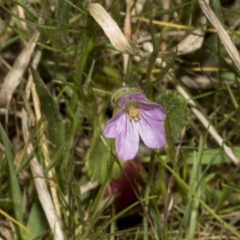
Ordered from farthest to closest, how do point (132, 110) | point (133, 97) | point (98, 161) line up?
point (98, 161)
point (132, 110)
point (133, 97)

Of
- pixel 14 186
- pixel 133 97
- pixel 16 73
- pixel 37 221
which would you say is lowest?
pixel 37 221

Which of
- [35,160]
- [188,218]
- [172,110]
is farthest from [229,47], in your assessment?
[35,160]

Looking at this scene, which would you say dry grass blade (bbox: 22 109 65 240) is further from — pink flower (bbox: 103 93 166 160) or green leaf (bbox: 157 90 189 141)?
green leaf (bbox: 157 90 189 141)

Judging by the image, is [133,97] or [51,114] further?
[51,114]

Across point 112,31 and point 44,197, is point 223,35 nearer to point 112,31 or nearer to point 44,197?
point 112,31

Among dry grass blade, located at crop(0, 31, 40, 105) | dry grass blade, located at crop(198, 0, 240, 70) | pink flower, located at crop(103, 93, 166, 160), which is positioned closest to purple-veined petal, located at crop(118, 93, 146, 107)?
pink flower, located at crop(103, 93, 166, 160)

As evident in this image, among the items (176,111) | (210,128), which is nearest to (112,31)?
(176,111)

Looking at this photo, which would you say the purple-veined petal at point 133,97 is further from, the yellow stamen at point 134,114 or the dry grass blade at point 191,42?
the dry grass blade at point 191,42

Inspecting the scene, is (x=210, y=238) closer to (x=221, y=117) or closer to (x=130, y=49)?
(x=221, y=117)
